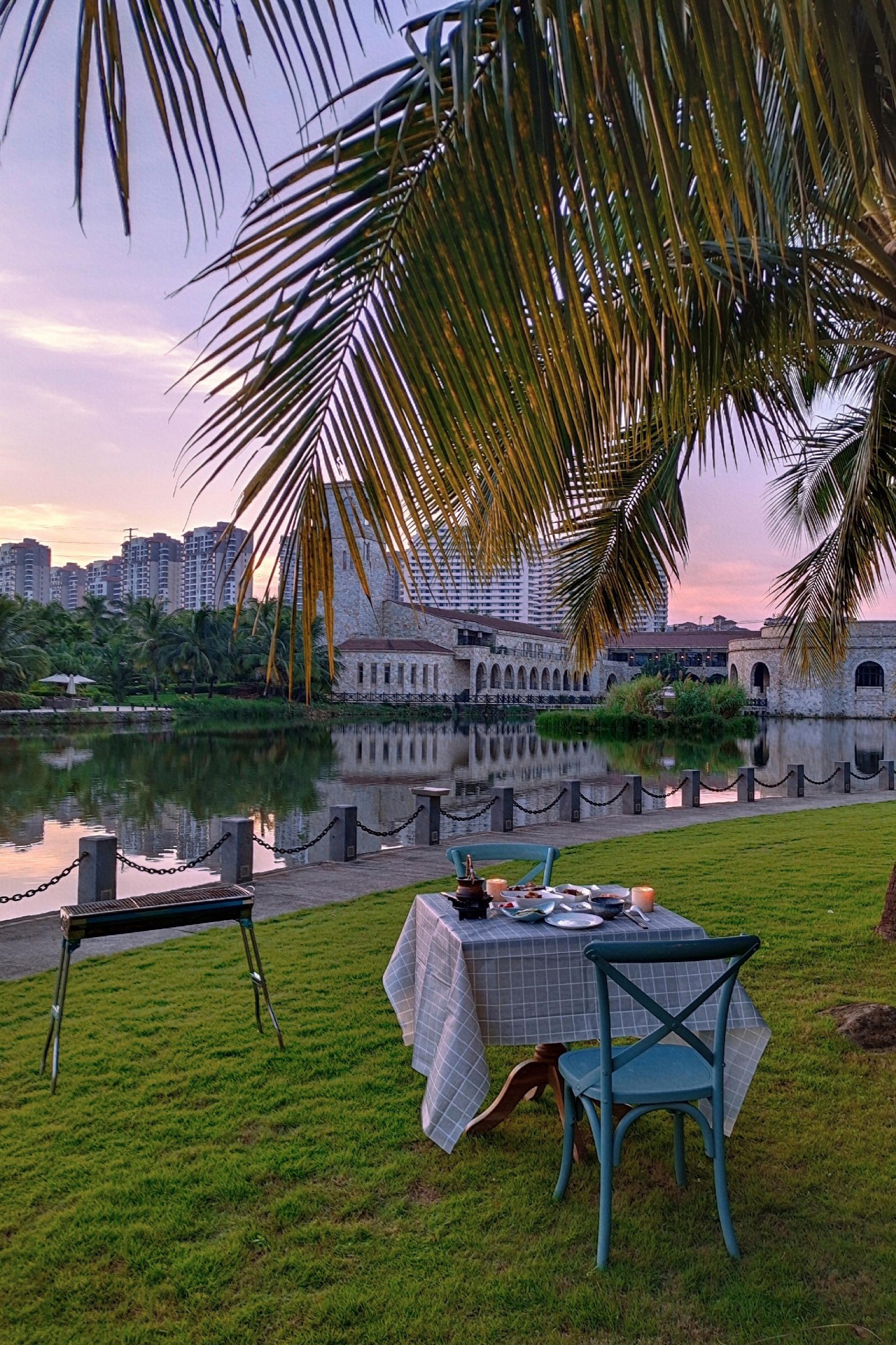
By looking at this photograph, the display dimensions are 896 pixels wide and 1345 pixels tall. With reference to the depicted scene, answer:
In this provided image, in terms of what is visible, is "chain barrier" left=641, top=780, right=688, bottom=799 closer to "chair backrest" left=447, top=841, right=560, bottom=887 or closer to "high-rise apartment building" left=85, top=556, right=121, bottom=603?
"chair backrest" left=447, top=841, right=560, bottom=887

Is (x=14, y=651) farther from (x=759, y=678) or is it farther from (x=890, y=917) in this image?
(x=759, y=678)

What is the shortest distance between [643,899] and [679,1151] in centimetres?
94

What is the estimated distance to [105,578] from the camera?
160m

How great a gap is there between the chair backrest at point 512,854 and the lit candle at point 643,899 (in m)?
0.65

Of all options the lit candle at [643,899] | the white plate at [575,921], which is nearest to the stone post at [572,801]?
the lit candle at [643,899]

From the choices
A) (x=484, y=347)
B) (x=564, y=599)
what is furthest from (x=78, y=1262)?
(x=564, y=599)

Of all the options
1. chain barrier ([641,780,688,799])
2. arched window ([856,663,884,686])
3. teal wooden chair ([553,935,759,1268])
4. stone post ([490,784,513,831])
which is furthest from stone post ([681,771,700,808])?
arched window ([856,663,884,686])

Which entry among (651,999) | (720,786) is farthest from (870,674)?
(651,999)

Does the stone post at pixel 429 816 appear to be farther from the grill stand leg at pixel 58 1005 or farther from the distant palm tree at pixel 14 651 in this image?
the distant palm tree at pixel 14 651

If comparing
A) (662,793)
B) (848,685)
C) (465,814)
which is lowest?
(465,814)

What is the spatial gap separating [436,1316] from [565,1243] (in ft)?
1.77

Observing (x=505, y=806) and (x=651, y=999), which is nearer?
(x=651, y=999)

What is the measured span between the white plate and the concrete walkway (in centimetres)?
391

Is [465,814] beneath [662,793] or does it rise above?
beneath
